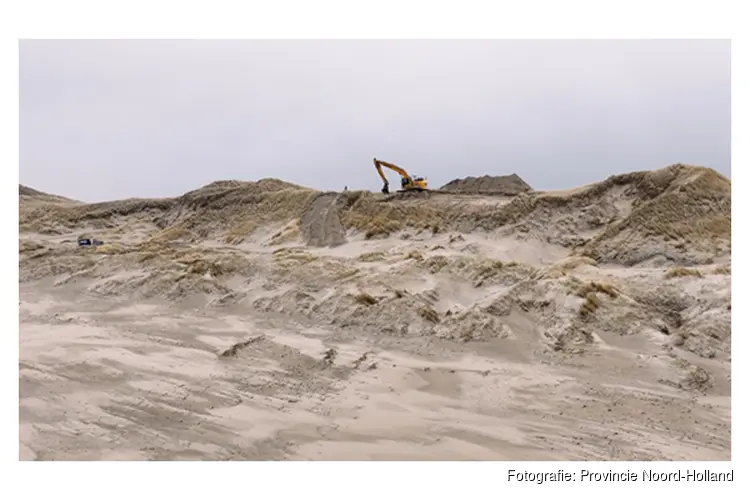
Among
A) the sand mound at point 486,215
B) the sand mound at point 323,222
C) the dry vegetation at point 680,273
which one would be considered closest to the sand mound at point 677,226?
the sand mound at point 486,215

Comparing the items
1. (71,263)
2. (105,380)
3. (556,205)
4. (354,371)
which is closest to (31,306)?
(71,263)

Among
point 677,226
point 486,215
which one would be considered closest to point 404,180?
point 486,215

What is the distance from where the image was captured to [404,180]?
17.3 metres

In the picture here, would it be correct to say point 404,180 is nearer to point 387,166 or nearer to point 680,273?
point 387,166

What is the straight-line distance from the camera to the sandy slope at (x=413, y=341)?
4117 mm

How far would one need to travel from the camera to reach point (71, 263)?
35.4ft

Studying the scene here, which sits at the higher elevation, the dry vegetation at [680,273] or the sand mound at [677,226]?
the sand mound at [677,226]

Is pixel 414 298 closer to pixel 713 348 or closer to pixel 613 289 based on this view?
pixel 613 289

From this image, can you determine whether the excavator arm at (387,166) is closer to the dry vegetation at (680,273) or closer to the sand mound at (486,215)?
the sand mound at (486,215)

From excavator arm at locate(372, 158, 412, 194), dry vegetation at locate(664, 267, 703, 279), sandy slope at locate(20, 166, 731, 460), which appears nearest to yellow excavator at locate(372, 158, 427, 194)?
excavator arm at locate(372, 158, 412, 194)

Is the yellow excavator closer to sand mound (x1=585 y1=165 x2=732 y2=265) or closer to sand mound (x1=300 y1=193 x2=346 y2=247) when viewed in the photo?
sand mound (x1=300 y1=193 x2=346 y2=247)

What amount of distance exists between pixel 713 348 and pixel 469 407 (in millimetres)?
3105

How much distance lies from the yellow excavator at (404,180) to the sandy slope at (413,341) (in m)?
4.25

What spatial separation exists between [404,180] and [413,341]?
37.2ft
